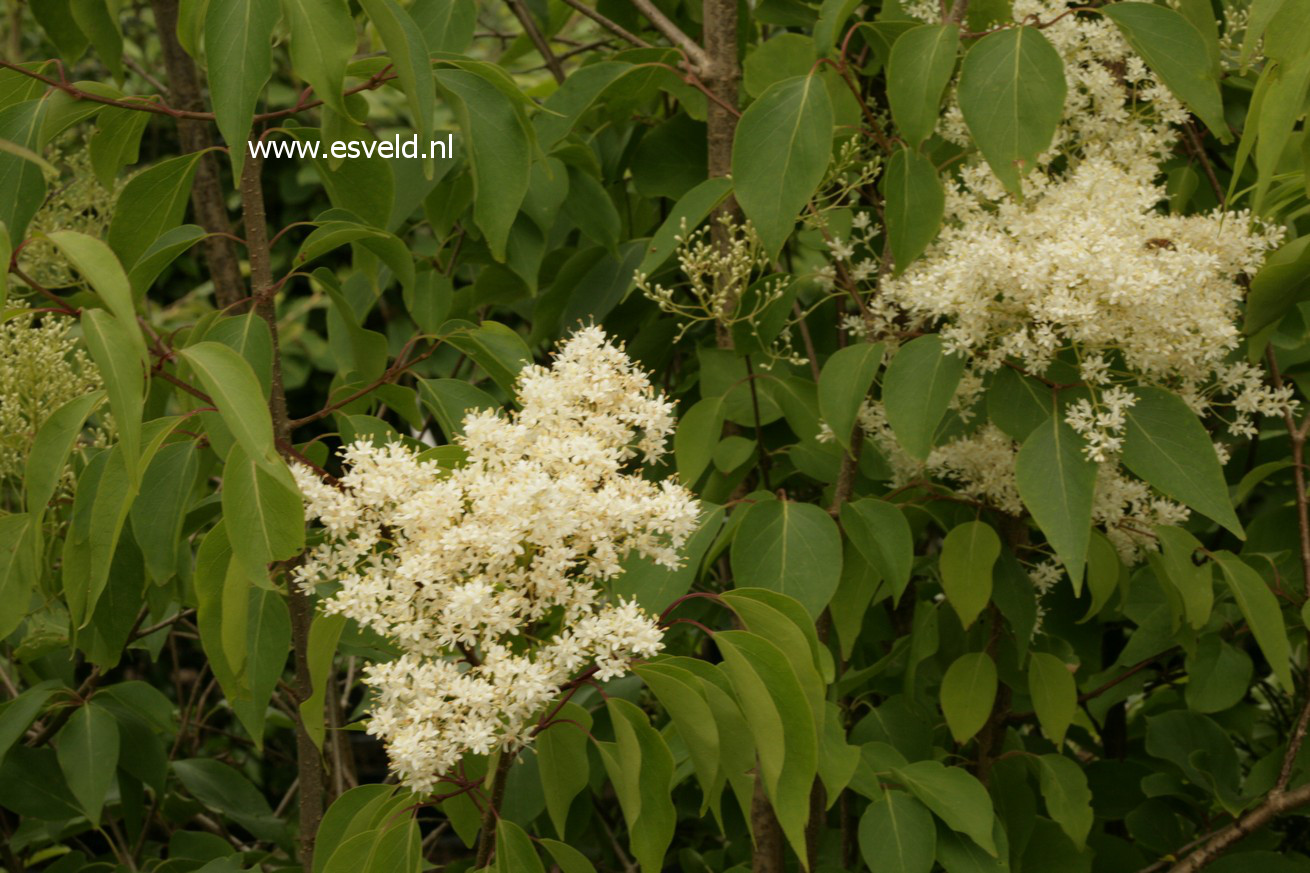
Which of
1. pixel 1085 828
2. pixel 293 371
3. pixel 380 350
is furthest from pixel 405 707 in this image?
pixel 293 371

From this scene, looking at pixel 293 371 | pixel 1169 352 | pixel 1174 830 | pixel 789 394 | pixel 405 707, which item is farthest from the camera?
pixel 293 371

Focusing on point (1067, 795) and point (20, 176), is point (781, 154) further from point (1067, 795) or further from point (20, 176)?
point (1067, 795)

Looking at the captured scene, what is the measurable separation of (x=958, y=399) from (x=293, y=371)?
2.69m

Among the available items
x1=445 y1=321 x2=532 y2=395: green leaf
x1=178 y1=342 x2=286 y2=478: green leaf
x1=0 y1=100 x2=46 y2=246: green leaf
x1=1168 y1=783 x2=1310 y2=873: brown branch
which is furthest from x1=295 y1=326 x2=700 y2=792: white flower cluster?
x1=1168 y1=783 x2=1310 y2=873: brown branch

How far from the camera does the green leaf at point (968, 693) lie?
1.43m

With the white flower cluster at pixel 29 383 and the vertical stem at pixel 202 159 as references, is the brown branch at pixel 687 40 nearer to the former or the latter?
the vertical stem at pixel 202 159

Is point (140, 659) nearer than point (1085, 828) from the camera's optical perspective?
No

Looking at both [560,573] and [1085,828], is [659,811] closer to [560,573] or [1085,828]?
[560,573]

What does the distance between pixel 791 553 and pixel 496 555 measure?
432 mm

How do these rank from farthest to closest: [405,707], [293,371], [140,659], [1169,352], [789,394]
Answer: [293,371], [140,659], [789,394], [1169,352], [405,707]

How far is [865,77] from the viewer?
5.89 feet

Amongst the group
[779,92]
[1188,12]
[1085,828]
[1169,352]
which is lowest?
[1085,828]

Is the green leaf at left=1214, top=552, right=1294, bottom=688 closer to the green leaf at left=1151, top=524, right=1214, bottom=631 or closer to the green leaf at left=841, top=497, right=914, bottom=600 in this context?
the green leaf at left=1151, top=524, right=1214, bottom=631

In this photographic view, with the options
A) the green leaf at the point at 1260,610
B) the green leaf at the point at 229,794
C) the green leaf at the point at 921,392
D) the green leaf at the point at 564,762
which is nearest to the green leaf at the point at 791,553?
the green leaf at the point at 921,392
